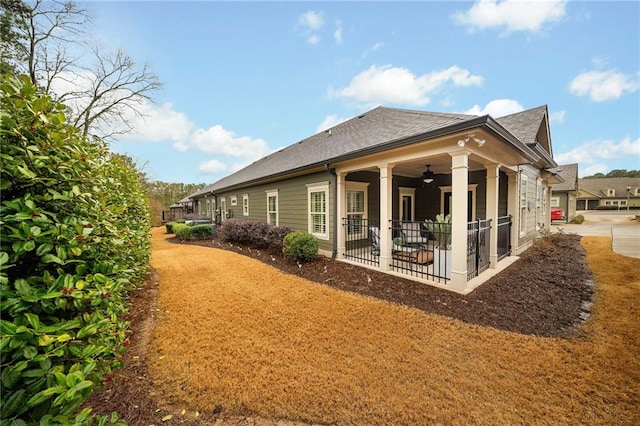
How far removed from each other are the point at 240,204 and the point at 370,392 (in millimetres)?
13724

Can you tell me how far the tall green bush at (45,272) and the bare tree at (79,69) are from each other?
7.67 metres

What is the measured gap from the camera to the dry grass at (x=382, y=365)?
2.15 metres

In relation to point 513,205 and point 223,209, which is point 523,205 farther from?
point 223,209

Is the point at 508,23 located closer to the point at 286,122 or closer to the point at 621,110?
the point at 621,110

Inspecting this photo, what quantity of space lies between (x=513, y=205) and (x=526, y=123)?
3809 mm

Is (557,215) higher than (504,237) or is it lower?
lower

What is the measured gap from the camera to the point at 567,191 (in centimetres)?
2219

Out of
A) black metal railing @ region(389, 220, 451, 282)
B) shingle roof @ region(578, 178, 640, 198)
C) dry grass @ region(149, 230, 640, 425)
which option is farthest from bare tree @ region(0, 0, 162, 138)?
shingle roof @ region(578, 178, 640, 198)

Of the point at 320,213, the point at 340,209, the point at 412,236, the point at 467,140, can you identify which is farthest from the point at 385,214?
the point at 320,213

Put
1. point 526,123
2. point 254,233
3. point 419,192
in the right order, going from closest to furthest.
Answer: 1. point 526,123
2. point 254,233
3. point 419,192

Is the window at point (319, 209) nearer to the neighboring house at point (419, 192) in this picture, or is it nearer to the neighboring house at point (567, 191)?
the neighboring house at point (419, 192)

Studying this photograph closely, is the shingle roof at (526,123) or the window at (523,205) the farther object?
the window at (523,205)

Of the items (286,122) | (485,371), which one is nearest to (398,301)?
(485,371)

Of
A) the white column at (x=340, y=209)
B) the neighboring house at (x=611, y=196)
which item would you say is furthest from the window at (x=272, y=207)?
the neighboring house at (x=611, y=196)
